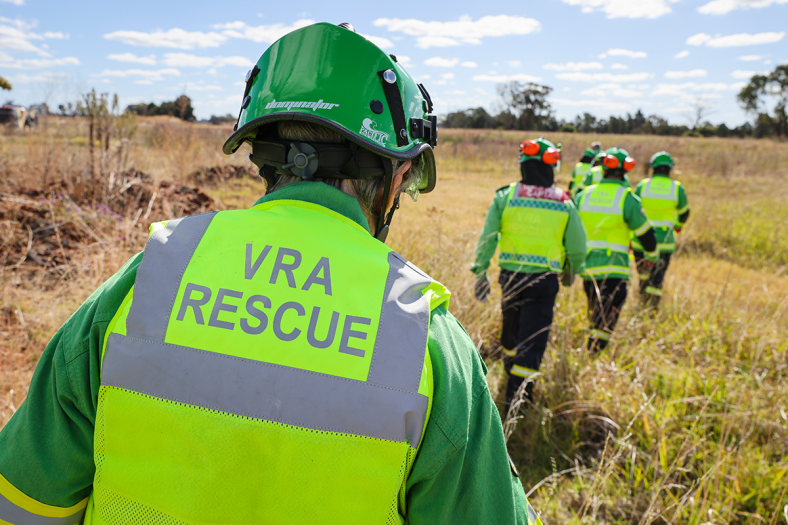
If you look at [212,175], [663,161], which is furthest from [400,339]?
[212,175]

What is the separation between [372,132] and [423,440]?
0.85 m

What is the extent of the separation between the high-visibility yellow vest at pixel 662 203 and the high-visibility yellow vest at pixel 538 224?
10.7 ft

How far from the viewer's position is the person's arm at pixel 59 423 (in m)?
0.97

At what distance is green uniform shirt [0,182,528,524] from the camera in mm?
922

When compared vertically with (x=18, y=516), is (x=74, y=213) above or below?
above

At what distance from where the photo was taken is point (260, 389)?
833mm

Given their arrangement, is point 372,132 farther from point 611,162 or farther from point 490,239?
point 611,162

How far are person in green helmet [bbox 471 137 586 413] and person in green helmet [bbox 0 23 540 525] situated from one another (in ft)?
10.2

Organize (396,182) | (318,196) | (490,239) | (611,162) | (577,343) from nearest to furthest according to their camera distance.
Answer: (318,196), (396,182), (490,239), (577,343), (611,162)

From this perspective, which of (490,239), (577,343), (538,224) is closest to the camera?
(538,224)

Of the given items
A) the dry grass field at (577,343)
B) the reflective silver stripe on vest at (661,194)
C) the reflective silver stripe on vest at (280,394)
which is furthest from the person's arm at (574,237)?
the reflective silver stripe on vest at (280,394)

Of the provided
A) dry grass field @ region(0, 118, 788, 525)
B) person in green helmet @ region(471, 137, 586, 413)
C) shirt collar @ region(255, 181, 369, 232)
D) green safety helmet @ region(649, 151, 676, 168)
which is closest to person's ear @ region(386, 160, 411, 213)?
shirt collar @ region(255, 181, 369, 232)

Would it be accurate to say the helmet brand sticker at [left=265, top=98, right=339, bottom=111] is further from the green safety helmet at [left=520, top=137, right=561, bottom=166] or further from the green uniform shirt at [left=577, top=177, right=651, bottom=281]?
the green uniform shirt at [left=577, top=177, right=651, bottom=281]

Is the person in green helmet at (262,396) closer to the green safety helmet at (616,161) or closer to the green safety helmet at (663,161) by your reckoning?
the green safety helmet at (616,161)
